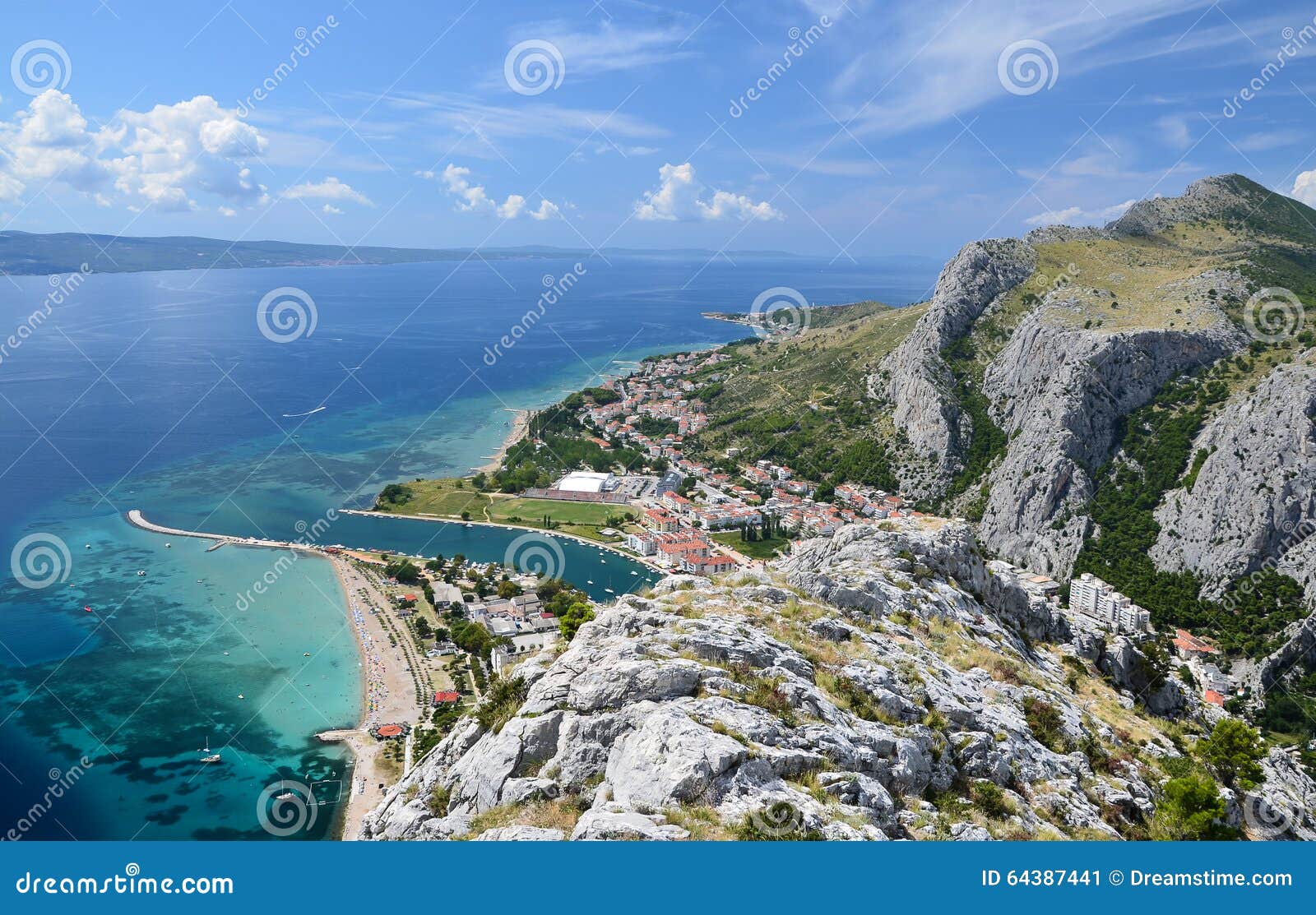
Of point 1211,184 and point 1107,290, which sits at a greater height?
point 1211,184

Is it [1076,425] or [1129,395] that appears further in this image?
[1129,395]

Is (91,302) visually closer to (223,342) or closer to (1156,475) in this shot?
(223,342)

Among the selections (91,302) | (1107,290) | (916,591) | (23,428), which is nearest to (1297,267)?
(1107,290)

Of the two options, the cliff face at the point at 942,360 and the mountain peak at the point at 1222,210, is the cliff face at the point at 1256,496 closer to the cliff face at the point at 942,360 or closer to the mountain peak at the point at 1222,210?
the cliff face at the point at 942,360

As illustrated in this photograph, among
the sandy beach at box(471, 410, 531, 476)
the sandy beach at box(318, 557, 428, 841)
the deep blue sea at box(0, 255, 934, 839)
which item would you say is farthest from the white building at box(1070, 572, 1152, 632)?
the sandy beach at box(471, 410, 531, 476)

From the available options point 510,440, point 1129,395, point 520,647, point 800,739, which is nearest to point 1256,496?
point 1129,395

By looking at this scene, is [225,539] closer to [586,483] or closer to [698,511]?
[586,483]
